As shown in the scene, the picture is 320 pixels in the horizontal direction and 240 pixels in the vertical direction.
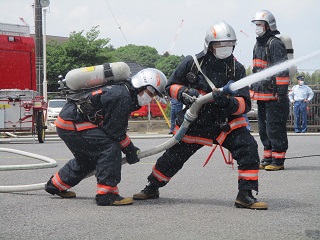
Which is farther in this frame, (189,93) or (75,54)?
(75,54)

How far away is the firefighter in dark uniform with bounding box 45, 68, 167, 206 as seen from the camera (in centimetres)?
609

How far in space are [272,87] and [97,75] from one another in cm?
338

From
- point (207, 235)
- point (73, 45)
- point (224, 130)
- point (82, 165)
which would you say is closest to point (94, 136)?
point (82, 165)

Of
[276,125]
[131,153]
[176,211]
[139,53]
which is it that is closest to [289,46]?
[276,125]

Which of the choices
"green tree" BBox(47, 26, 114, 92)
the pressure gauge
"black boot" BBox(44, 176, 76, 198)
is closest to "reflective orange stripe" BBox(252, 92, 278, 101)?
"black boot" BBox(44, 176, 76, 198)

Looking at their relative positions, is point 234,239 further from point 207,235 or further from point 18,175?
point 18,175

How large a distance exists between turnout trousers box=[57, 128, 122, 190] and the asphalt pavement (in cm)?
25

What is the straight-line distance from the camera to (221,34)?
6035mm

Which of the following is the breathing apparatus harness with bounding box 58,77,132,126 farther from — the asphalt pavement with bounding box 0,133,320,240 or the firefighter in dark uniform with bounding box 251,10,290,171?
the firefighter in dark uniform with bounding box 251,10,290,171

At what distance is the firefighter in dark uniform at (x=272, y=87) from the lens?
28.9 feet

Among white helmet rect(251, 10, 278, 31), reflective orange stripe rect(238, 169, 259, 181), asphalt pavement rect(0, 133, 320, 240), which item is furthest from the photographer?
white helmet rect(251, 10, 278, 31)

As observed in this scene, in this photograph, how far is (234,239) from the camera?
4.68 metres

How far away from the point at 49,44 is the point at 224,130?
36.8 meters

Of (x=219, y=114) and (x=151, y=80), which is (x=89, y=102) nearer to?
(x=151, y=80)
